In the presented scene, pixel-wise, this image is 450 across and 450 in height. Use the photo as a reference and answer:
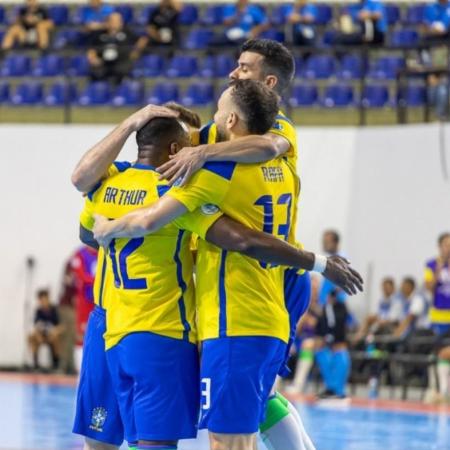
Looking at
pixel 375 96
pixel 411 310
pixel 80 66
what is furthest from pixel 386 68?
Answer: pixel 80 66

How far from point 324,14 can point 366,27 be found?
1.91m

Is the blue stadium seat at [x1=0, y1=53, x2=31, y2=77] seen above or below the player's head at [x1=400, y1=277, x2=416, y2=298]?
above

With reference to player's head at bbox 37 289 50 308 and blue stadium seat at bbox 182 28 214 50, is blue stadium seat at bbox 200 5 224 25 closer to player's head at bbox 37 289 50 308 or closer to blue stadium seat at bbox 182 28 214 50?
blue stadium seat at bbox 182 28 214 50

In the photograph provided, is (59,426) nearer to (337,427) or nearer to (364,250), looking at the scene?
(337,427)

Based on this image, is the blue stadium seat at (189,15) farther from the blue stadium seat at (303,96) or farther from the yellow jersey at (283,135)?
the yellow jersey at (283,135)

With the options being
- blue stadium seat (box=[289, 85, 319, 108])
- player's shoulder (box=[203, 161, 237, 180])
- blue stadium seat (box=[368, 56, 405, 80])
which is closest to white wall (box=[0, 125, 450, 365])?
blue stadium seat (box=[289, 85, 319, 108])

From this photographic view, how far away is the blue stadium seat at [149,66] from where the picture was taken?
19.8m

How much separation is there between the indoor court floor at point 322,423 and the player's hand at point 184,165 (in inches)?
177

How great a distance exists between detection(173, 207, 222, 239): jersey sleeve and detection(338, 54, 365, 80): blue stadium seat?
13825mm

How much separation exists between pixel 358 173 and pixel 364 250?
1.09m

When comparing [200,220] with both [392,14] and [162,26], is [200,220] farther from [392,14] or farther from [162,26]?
[392,14]

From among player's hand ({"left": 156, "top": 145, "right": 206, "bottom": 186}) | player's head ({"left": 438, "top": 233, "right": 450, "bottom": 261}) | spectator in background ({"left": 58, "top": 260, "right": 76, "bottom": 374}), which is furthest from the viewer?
spectator in background ({"left": 58, "top": 260, "right": 76, "bottom": 374})

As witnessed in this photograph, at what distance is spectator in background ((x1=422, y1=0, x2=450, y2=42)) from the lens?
58.7 ft

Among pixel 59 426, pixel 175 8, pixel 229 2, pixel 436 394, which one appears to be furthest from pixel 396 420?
pixel 229 2
